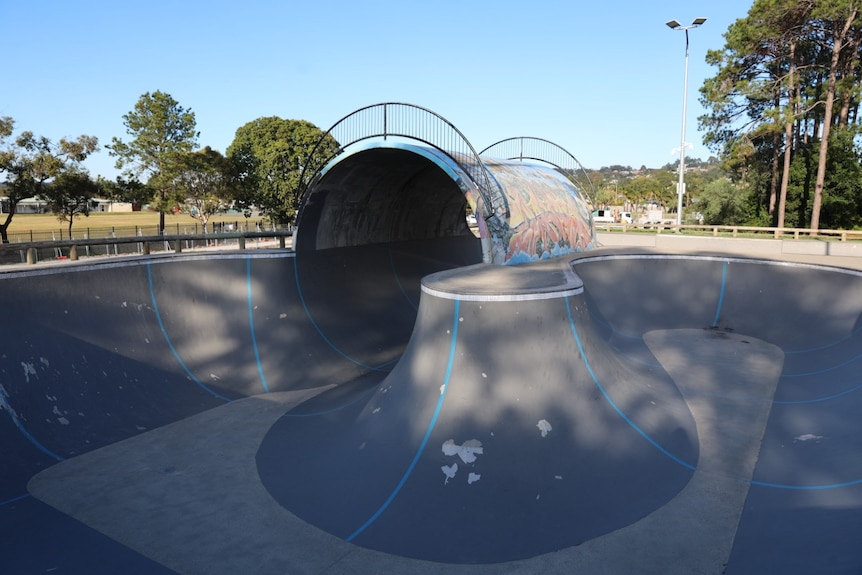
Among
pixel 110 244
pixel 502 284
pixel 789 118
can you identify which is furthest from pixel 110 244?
pixel 789 118

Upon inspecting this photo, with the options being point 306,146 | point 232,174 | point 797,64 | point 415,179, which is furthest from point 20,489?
point 797,64

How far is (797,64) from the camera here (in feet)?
117

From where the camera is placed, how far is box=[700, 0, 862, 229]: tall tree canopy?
30.7 m

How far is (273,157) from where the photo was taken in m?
43.2

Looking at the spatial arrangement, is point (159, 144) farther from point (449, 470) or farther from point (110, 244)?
point (449, 470)

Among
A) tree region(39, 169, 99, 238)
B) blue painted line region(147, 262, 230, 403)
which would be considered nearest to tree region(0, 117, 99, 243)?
tree region(39, 169, 99, 238)

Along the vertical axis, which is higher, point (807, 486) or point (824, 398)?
point (824, 398)

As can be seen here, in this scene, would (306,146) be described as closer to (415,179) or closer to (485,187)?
(415,179)

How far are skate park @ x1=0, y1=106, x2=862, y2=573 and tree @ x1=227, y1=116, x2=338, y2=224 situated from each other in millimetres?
28045

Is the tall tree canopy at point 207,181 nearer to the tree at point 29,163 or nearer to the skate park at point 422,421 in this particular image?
the tree at point 29,163

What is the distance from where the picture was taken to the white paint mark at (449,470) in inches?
320

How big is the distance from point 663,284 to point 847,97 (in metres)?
23.1

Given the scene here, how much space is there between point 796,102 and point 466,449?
34.4m

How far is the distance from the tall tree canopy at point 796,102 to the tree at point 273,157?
29232 mm
